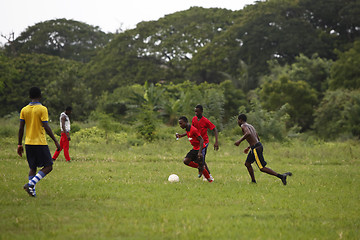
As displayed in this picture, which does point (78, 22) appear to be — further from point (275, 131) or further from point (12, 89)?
point (275, 131)

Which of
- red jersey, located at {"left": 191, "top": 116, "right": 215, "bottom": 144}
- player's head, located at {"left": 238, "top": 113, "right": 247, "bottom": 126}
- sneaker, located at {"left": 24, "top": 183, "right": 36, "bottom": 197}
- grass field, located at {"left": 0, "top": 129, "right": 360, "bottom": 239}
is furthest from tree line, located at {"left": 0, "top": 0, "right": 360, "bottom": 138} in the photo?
sneaker, located at {"left": 24, "top": 183, "right": 36, "bottom": 197}

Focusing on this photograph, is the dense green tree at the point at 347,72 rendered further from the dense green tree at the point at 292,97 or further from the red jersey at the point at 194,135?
the red jersey at the point at 194,135

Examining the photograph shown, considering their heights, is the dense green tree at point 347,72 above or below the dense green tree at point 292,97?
above

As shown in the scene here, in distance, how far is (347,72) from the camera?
3444 centimetres

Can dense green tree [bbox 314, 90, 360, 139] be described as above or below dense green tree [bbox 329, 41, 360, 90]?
below

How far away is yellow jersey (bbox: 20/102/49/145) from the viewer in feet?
28.7

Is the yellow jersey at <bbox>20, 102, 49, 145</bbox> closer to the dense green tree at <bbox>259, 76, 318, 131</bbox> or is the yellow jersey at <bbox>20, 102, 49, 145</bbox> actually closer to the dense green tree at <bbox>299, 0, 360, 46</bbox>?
the dense green tree at <bbox>259, 76, 318, 131</bbox>

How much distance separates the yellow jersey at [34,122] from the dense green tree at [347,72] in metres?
30.7

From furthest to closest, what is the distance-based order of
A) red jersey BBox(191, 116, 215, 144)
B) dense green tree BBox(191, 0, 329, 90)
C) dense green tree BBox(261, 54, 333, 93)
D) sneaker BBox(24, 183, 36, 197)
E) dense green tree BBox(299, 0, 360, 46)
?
dense green tree BBox(191, 0, 329, 90)
dense green tree BBox(299, 0, 360, 46)
dense green tree BBox(261, 54, 333, 93)
red jersey BBox(191, 116, 215, 144)
sneaker BBox(24, 183, 36, 197)

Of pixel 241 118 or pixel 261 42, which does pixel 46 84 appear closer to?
pixel 261 42

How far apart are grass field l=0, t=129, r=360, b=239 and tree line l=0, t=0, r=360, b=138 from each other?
50.7 feet

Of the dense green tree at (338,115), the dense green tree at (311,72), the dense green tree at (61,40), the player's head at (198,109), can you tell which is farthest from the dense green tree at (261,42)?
the player's head at (198,109)

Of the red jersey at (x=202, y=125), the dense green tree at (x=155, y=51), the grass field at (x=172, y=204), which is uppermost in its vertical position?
the dense green tree at (x=155, y=51)

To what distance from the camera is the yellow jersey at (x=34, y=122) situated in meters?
8.73
